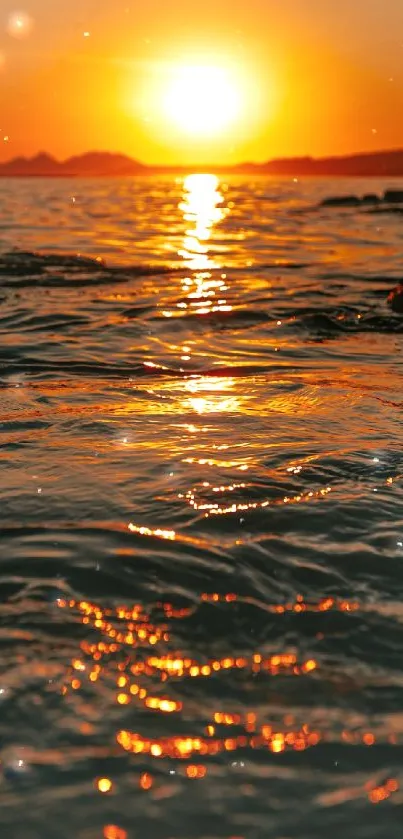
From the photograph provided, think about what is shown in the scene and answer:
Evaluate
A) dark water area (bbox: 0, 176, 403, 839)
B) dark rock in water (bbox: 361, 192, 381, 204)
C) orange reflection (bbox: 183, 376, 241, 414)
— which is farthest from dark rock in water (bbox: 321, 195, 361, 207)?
orange reflection (bbox: 183, 376, 241, 414)

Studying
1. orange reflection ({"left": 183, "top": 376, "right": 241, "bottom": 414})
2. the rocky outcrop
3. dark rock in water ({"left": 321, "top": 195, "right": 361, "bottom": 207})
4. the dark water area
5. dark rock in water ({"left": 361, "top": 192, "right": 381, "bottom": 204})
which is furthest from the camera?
dark rock in water ({"left": 361, "top": 192, "right": 381, "bottom": 204})

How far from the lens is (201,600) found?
3.24m

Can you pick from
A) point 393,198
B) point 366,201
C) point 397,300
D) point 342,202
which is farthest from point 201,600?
point 393,198

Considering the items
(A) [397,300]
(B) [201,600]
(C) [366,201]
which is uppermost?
(B) [201,600]

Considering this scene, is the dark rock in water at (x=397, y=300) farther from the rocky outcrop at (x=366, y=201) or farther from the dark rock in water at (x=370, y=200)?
the dark rock in water at (x=370, y=200)

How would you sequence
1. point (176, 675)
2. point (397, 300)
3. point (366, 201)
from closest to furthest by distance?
point (176, 675) → point (397, 300) → point (366, 201)

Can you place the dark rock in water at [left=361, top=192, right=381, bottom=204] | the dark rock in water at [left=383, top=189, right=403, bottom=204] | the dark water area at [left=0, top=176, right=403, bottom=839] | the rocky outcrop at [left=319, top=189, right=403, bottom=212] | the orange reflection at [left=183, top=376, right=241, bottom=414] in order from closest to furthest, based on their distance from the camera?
the dark water area at [left=0, top=176, right=403, bottom=839]
the orange reflection at [left=183, top=376, right=241, bottom=414]
the rocky outcrop at [left=319, top=189, right=403, bottom=212]
the dark rock in water at [left=383, top=189, right=403, bottom=204]
the dark rock in water at [left=361, top=192, right=381, bottom=204]

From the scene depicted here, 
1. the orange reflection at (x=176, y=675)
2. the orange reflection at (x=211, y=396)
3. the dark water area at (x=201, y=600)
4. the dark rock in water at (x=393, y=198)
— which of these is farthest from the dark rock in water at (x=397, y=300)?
the dark rock in water at (x=393, y=198)

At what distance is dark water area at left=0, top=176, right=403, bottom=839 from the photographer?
7.27ft

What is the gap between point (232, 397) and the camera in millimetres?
6648

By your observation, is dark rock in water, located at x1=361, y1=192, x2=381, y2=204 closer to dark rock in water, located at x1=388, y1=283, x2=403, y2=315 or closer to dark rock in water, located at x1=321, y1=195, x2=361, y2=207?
dark rock in water, located at x1=321, y1=195, x2=361, y2=207

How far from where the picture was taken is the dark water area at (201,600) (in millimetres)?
2217

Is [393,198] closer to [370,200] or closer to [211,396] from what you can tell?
[370,200]

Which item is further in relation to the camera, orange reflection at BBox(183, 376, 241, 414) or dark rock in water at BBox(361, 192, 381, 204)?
dark rock in water at BBox(361, 192, 381, 204)
